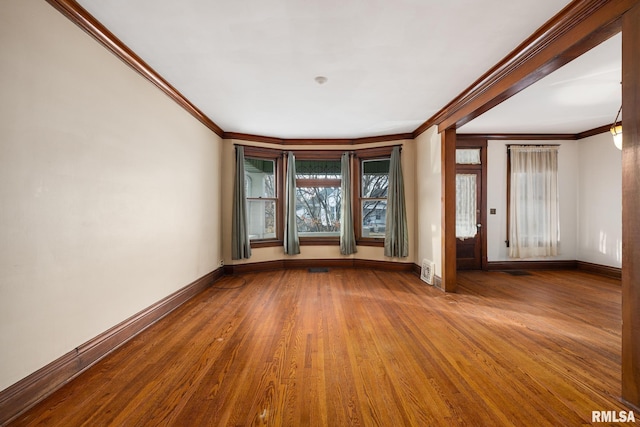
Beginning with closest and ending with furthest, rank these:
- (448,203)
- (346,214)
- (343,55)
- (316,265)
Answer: (343,55), (448,203), (346,214), (316,265)

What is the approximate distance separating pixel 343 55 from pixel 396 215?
3.21 metres

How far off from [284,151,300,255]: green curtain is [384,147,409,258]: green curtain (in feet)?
5.78

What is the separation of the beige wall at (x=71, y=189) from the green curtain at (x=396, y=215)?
3608mm

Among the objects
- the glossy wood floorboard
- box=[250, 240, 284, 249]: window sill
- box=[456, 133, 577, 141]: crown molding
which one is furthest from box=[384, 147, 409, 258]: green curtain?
box=[250, 240, 284, 249]: window sill

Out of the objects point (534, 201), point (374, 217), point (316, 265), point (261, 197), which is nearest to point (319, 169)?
point (261, 197)

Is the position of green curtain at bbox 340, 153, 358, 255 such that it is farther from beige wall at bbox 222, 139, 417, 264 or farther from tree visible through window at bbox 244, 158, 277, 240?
tree visible through window at bbox 244, 158, 277, 240

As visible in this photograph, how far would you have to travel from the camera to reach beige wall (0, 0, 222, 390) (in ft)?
5.25

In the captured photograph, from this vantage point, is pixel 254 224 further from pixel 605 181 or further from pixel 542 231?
pixel 605 181

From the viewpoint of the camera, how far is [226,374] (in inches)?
78.5

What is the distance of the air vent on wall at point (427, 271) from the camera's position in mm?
4398

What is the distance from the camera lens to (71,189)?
198cm

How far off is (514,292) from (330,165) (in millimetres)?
3705

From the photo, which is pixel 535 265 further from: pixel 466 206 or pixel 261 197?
pixel 261 197

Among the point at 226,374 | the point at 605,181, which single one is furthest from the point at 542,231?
the point at 226,374
